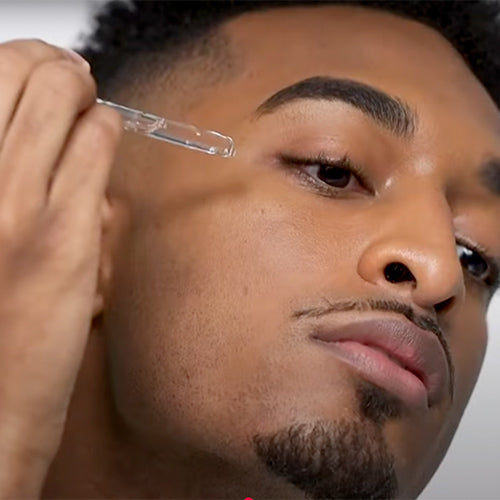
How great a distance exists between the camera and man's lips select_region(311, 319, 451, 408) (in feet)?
2.79

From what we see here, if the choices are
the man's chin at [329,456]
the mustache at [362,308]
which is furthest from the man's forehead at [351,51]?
the man's chin at [329,456]

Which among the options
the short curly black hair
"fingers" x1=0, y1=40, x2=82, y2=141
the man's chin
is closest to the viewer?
"fingers" x1=0, y1=40, x2=82, y2=141

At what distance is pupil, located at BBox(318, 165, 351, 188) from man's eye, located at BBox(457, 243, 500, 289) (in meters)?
0.16

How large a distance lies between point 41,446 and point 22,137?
237mm

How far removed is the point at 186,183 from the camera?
3.10ft

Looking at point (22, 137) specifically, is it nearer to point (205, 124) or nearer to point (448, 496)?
point (205, 124)

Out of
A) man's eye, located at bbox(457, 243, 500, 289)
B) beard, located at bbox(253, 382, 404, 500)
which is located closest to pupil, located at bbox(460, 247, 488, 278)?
man's eye, located at bbox(457, 243, 500, 289)

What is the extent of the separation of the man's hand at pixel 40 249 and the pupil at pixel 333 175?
0.26m

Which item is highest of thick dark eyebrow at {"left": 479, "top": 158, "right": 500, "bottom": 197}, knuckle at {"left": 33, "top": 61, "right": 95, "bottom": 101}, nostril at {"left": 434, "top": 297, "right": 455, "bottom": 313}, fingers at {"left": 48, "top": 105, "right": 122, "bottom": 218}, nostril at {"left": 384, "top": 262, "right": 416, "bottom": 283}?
knuckle at {"left": 33, "top": 61, "right": 95, "bottom": 101}

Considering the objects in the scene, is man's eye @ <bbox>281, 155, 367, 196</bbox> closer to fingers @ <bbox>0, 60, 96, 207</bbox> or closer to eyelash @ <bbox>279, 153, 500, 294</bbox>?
eyelash @ <bbox>279, 153, 500, 294</bbox>

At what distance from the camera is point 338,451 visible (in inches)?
33.3

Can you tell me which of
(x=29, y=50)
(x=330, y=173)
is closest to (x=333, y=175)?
(x=330, y=173)

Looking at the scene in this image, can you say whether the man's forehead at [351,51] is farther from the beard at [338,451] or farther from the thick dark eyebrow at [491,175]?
the beard at [338,451]

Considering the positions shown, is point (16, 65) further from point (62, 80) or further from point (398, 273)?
point (398, 273)
